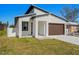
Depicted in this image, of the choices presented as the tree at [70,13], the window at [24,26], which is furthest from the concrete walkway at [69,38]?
the window at [24,26]

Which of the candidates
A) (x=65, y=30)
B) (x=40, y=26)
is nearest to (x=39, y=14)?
(x=40, y=26)

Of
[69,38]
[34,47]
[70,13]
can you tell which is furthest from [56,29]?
[34,47]

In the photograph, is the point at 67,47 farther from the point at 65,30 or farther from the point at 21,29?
the point at 21,29

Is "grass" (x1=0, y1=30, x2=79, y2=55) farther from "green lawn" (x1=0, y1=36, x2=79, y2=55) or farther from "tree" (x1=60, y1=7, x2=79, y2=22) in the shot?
"tree" (x1=60, y1=7, x2=79, y2=22)

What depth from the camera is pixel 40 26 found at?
45.2 feet

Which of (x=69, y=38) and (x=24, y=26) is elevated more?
(x=24, y=26)

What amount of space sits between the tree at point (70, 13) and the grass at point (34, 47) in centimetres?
156

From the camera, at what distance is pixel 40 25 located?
1375cm

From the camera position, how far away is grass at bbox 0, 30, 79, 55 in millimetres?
10500

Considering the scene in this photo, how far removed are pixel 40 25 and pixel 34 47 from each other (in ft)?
9.72

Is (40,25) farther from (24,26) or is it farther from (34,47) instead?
(34,47)

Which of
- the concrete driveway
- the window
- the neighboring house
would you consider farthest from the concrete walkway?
the window

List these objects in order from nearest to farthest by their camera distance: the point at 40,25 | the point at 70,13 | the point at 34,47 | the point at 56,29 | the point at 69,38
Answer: the point at 34,47, the point at 70,13, the point at 69,38, the point at 40,25, the point at 56,29

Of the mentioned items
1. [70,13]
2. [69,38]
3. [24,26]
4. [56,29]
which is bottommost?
[69,38]
